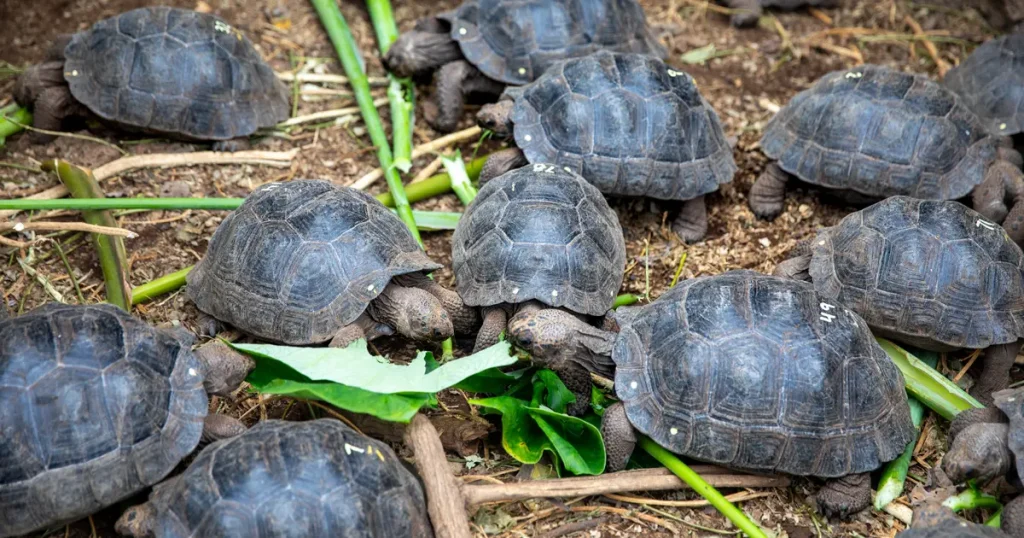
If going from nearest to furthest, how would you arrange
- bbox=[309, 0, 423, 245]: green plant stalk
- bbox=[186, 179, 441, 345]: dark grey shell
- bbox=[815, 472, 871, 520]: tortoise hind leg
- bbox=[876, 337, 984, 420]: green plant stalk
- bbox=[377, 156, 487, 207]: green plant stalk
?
bbox=[815, 472, 871, 520]: tortoise hind leg < bbox=[186, 179, 441, 345]: dark grey shell < bbox=[876, 337, 984, 420]: green plant stalk < bbox=[309, 0, 423, 245]: green plant stalk < bbox=[377, 156, 487, 207]: green plant stalk

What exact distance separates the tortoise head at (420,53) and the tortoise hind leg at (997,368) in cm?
477

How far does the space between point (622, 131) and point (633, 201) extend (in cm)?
71

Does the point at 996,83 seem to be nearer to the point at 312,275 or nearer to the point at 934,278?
the point at 934,278

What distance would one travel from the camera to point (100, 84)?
259 inches

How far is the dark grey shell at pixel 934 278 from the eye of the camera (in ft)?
17.6

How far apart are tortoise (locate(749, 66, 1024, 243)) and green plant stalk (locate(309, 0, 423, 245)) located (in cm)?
282

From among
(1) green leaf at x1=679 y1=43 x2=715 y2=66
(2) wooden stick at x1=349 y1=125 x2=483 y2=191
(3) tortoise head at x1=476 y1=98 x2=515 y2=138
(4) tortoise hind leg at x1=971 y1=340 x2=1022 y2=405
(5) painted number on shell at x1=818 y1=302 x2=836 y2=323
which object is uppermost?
(3) tortoise head at x1=476 y1=98 x2=515 y2=138

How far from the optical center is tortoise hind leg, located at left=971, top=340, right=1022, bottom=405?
5492 mm

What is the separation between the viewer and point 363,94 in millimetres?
7047

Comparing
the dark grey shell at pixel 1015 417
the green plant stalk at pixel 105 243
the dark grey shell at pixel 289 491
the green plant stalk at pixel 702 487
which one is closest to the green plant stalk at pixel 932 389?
the dark grey shell at pixel 1015 417

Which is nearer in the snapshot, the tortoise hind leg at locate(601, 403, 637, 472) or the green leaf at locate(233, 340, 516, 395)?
the green leaf at locate(233, 340, 516, 395)

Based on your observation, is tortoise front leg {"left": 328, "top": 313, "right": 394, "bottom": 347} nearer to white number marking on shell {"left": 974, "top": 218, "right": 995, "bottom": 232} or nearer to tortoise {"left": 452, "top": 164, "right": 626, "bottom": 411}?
tortoise {"left": 452, "top": 164, "right": 626, "bottom": 411}

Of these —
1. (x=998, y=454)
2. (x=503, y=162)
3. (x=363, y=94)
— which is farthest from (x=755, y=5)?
(x=998, y=454)

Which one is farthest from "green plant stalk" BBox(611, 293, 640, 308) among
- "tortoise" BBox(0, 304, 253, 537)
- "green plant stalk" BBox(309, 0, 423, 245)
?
"tortoise" BBox(0, 304, 253, 537)
